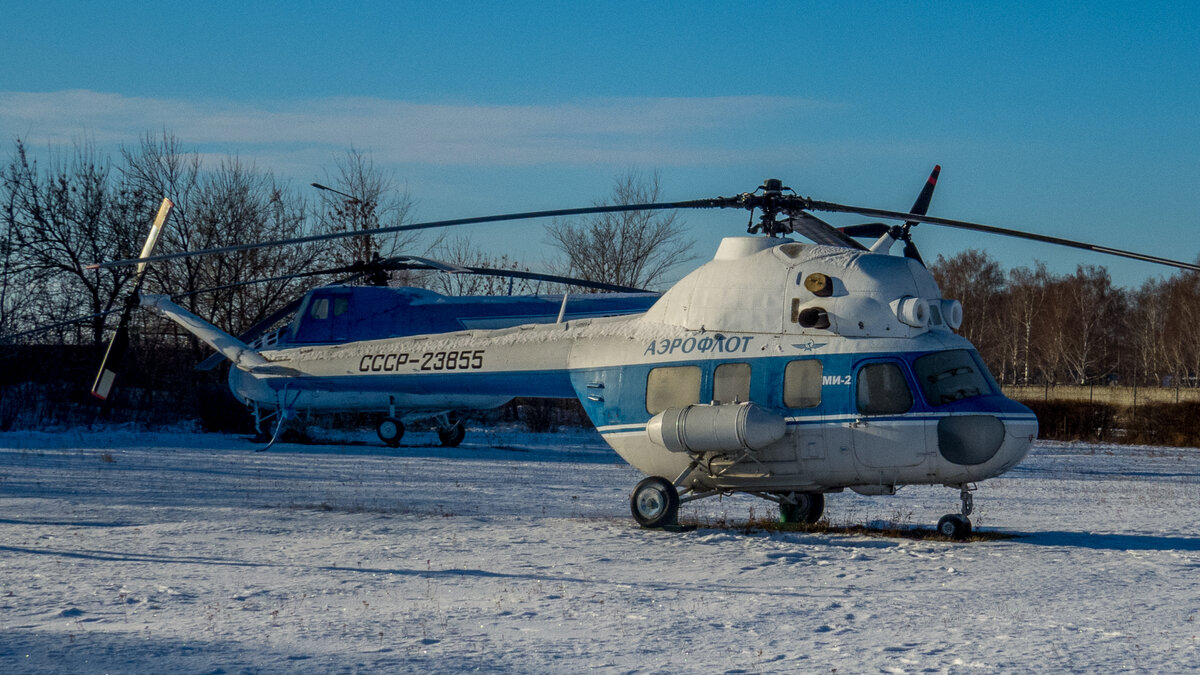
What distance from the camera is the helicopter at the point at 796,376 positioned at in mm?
10602

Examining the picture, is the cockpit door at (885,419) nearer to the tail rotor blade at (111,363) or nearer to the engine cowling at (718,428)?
the engine cowling at (718,428)

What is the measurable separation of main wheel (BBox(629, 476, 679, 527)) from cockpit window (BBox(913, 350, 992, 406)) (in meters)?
2.92

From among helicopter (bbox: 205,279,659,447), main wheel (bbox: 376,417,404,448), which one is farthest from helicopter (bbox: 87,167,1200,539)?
main wheel (bbox: 376,417,404,448)

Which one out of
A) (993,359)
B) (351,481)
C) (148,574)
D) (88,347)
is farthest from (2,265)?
(993,359)

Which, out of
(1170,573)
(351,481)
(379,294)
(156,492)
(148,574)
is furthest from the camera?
(379,294)

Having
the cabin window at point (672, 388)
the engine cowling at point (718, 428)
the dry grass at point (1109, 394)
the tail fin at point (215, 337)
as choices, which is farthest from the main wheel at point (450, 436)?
the dry grass at point (1109, 394)

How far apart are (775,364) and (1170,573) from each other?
4.12m

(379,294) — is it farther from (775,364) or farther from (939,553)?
(939,553)

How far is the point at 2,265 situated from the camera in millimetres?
36750

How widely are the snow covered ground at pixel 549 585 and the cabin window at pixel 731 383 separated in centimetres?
150

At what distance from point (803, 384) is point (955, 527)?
7.16 feet

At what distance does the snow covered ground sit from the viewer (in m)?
6.14

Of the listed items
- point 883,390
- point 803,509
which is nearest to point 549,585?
point 883,390

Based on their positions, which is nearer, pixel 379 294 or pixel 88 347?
pixel 379 294
